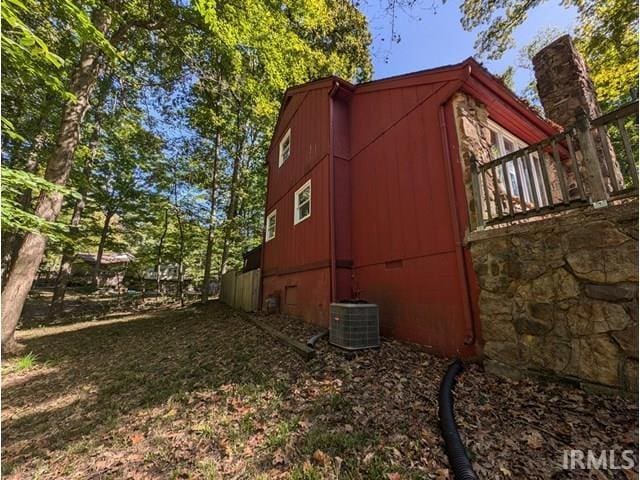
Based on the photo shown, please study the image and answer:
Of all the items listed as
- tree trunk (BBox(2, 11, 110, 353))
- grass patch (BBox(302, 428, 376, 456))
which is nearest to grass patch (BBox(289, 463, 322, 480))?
grass patch (BBox(302, 428, 376, 456))

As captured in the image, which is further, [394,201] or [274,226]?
[274,226]

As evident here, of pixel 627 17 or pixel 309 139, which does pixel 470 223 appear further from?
pixel 627 17

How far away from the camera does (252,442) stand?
8.43 feet

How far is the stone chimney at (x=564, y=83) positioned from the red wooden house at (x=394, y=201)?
2.95 feet

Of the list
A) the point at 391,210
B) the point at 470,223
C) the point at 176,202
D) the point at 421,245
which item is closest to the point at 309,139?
the point at 391,210

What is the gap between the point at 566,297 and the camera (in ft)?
9.08

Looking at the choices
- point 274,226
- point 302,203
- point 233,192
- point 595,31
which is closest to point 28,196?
point 233,192

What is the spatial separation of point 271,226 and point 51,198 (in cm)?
625

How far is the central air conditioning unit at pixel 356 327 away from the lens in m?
4.41

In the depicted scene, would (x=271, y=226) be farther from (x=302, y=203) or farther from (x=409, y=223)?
(x=409, y=223)

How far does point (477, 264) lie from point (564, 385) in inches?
58.6

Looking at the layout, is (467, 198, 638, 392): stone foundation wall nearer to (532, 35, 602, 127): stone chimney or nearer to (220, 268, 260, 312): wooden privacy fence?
(532, 35, 602, 127): stone chimney

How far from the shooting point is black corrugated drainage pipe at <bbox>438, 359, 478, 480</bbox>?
1.85 metres

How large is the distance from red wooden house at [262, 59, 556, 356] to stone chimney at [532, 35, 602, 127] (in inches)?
35.4
